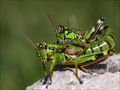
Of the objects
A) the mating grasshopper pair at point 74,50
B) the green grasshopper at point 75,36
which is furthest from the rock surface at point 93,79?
the green grasshopper at point 75,36

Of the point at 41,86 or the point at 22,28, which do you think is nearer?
A: the point at 41,86

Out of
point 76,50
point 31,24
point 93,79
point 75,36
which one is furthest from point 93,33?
point 31,24

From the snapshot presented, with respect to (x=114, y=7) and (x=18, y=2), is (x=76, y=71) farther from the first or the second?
(x=18, y=2)

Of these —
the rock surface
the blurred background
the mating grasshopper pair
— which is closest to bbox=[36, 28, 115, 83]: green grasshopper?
the mating grasshopper pair

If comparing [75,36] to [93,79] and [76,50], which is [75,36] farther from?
[93,79]

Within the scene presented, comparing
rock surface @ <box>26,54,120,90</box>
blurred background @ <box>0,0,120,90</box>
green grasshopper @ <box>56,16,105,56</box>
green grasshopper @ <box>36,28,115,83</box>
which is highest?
blurred background @ <box>0,0,120,90</box>

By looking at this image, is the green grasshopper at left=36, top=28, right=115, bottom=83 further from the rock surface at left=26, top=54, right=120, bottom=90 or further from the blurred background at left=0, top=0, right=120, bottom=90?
the blurred background at left=0, top=0, right=120, bottom=90

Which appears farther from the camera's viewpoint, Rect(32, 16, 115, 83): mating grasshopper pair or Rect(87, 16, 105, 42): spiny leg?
Rect(87, 16, 105, 42): spiny leg

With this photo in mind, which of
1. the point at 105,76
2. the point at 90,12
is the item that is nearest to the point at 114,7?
the point at 90,12
